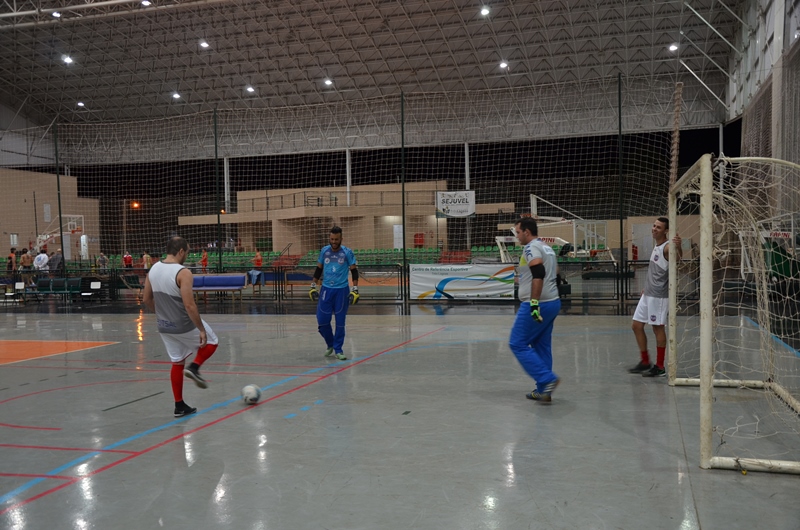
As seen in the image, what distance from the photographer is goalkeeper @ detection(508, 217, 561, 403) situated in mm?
6129

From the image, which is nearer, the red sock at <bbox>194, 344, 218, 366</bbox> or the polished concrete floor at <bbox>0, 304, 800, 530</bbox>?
the polished concrete floor at <bbox>0, 304, 800, 530</bbox>

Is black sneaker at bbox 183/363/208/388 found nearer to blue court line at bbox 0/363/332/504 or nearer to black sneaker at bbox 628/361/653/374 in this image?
blue court line at bbox 0/363/332/504

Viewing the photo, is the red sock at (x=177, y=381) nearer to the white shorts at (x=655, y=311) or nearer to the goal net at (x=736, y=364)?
the goal net at (x=736, y=364)

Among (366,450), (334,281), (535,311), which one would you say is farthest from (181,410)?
(535,311)

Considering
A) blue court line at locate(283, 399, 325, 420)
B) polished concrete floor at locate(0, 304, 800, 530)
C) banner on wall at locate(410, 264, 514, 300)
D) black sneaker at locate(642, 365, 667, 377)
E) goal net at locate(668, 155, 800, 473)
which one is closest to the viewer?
polished concrete floor at locate(0, 304, 800, 530)

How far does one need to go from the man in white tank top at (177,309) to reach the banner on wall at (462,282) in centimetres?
1158

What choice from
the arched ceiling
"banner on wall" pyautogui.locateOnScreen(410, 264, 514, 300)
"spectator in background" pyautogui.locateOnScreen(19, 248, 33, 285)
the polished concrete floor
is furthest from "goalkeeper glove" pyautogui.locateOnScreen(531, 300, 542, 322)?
the arched ceiling

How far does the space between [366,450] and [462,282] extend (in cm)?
1258

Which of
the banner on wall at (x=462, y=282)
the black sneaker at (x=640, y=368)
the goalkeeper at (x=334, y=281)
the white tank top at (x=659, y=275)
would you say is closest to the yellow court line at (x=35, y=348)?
the goalkeeper at (x=334, y=281)

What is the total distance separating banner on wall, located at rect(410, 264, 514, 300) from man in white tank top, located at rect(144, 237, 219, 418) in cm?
1158

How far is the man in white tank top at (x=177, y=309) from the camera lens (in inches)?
229

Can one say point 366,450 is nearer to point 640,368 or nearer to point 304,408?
point 304,408

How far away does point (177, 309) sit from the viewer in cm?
589

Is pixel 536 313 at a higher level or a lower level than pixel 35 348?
higher
